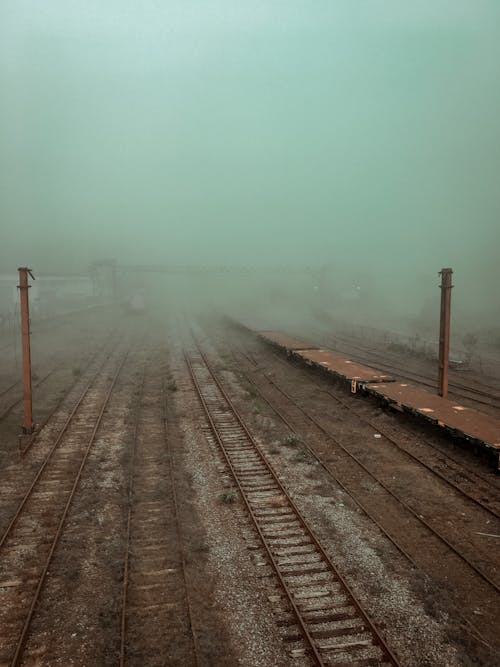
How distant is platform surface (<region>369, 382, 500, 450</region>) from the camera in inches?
452

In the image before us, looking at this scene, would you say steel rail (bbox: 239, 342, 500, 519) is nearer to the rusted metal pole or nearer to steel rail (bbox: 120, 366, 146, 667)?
the rusted metal pole

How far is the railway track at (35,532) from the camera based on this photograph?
6.02 metres

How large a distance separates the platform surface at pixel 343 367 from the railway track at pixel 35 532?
9.47 m

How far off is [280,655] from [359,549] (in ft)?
8.73

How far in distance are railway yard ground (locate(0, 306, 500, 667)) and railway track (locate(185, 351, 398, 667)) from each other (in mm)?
26

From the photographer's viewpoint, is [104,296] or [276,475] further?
[104,296]

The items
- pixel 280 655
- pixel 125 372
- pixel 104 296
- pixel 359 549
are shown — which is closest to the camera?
pixel 280 655

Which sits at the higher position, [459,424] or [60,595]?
[459,424]

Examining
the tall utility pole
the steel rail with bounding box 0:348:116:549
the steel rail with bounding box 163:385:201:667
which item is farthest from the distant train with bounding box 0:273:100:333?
the steel rail with bounding box 163:385:201:667

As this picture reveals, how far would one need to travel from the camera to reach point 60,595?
6.56m

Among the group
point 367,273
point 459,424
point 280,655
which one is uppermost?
point 367,273

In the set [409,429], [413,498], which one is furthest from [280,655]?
[409,429]

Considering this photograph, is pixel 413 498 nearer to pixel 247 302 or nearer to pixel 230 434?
pixel 230 434

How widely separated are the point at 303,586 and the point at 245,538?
1.57 metres
